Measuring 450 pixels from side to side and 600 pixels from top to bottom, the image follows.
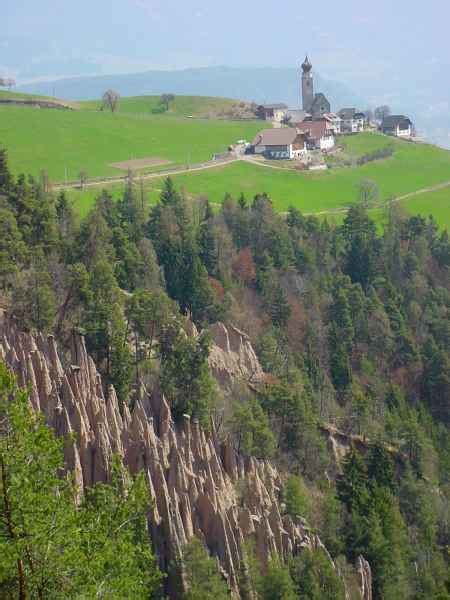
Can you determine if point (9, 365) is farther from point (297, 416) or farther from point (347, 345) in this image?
point (347, 345)

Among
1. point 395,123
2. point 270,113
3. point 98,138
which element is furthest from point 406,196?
point 395,123

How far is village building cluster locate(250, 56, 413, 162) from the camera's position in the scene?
405 ft

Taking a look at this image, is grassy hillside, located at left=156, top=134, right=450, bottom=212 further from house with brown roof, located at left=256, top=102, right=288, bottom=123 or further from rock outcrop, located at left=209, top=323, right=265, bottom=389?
rock outcrop, located at left=209, top=323, right=265, bottom=389

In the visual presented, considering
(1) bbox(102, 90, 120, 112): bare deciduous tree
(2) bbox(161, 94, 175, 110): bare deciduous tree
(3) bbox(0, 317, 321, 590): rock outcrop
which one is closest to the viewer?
(3) bbox(0, 317, 321, 590): rock outcrop

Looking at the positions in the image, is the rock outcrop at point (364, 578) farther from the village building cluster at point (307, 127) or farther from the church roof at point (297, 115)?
the church roof at point (297, 115)

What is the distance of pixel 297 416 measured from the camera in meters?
47.7

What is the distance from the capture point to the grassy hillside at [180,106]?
516 ft

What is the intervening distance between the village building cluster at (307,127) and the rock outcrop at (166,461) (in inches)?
3380

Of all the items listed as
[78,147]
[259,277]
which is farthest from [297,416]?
[78,147]

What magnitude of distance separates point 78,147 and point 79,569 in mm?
100226

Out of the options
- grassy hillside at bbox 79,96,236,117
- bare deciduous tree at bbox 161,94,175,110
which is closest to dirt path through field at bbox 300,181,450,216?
grassy hillside at bbox 79,96,236,117

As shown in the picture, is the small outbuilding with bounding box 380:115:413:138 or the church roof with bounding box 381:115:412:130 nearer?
the small outbuilding with bounding box 380:115:413:138

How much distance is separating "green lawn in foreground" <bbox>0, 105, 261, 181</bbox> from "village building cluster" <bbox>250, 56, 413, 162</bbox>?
Result: 6.51 metres

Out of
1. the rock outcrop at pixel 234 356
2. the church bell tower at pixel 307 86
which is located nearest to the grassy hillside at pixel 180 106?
the church bell tower at pixel 307 86
